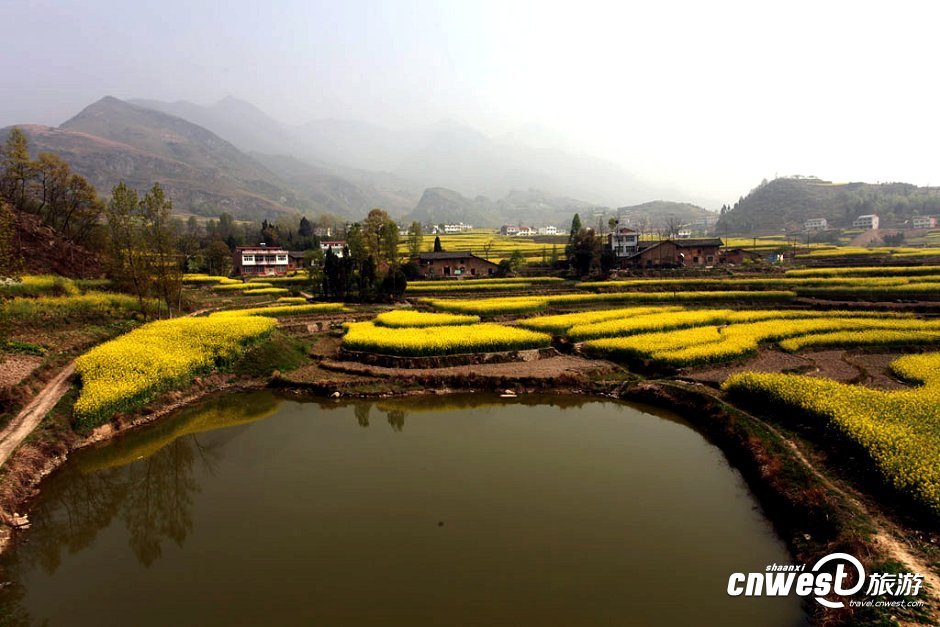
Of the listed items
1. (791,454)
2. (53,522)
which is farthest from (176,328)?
(791,454)

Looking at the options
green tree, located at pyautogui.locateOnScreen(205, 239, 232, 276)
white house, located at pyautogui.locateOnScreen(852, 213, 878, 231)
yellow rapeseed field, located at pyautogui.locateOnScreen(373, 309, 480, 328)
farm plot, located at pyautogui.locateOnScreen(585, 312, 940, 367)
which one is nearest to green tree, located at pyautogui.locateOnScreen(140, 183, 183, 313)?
yellow rapeseed field, located at pyautogui.locateOnScreen(373, 309, 480, 328)

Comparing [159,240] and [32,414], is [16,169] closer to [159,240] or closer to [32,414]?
[159,240]

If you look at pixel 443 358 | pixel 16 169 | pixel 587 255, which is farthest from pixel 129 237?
pixel 587 255

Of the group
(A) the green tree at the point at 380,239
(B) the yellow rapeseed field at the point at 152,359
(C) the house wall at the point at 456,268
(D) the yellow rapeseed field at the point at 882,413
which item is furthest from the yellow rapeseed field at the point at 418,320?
(C) the house wall at the point at 456,268

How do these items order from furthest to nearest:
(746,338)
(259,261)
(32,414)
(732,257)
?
(259,261) → (732,257) → (746,338) → (32,414)

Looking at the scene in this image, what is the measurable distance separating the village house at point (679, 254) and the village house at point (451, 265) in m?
20.2

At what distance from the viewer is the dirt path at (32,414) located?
13.6 m

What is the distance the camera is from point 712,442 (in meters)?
15.4

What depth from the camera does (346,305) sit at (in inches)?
1596

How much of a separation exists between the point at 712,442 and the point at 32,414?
23.1 meters

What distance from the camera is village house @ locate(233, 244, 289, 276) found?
226 feet

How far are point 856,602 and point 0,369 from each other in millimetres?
26539

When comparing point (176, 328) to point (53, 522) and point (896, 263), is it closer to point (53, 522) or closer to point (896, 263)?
point (53, 522)

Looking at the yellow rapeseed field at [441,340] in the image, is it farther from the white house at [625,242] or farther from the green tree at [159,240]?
the white house at [625,242]
